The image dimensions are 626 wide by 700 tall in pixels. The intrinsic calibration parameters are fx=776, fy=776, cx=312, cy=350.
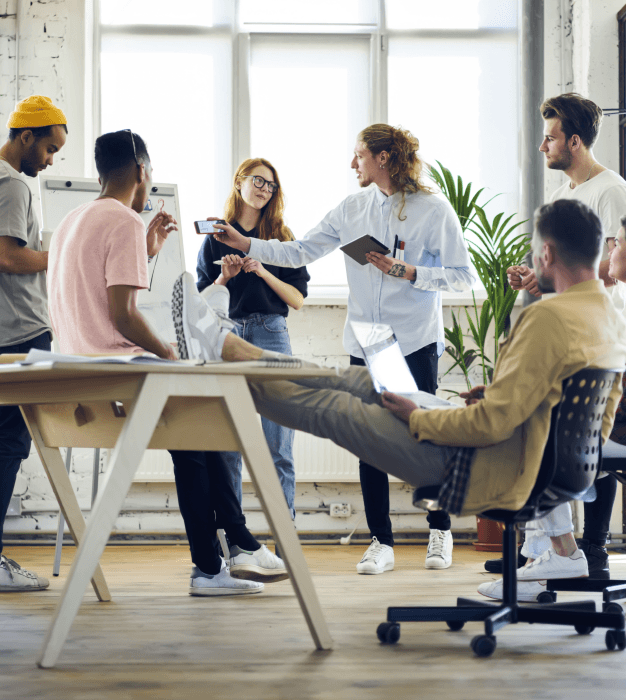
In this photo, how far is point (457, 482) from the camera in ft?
5.17

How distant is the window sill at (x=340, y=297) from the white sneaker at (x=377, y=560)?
1322 mm

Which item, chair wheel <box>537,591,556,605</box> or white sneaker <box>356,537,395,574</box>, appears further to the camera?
white sneaker <box>356,537,395,574</box>

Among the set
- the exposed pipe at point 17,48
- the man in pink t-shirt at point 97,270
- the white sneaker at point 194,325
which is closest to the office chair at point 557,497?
the white sneaker at point 194,325

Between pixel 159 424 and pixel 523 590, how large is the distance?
4.04 ft

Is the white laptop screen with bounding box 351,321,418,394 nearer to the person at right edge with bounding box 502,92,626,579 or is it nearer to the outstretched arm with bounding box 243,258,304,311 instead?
the person at right edge with bounding box 502,92,626,579

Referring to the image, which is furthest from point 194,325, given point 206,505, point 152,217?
point 152,217

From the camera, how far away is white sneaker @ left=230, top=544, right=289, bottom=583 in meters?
2.32

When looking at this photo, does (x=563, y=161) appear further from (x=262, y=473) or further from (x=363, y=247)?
(x=262, y=473)

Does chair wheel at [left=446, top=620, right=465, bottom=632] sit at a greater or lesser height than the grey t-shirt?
lesser

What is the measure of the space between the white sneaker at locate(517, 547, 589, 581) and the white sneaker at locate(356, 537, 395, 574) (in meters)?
0.71

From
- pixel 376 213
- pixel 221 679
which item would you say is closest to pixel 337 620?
pixel 221 679

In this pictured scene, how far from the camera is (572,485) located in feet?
5.33

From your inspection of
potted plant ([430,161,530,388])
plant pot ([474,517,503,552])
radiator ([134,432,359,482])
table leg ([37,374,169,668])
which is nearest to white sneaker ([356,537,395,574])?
plant pot ([474,517,503,552])

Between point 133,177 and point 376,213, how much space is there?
120 cm
